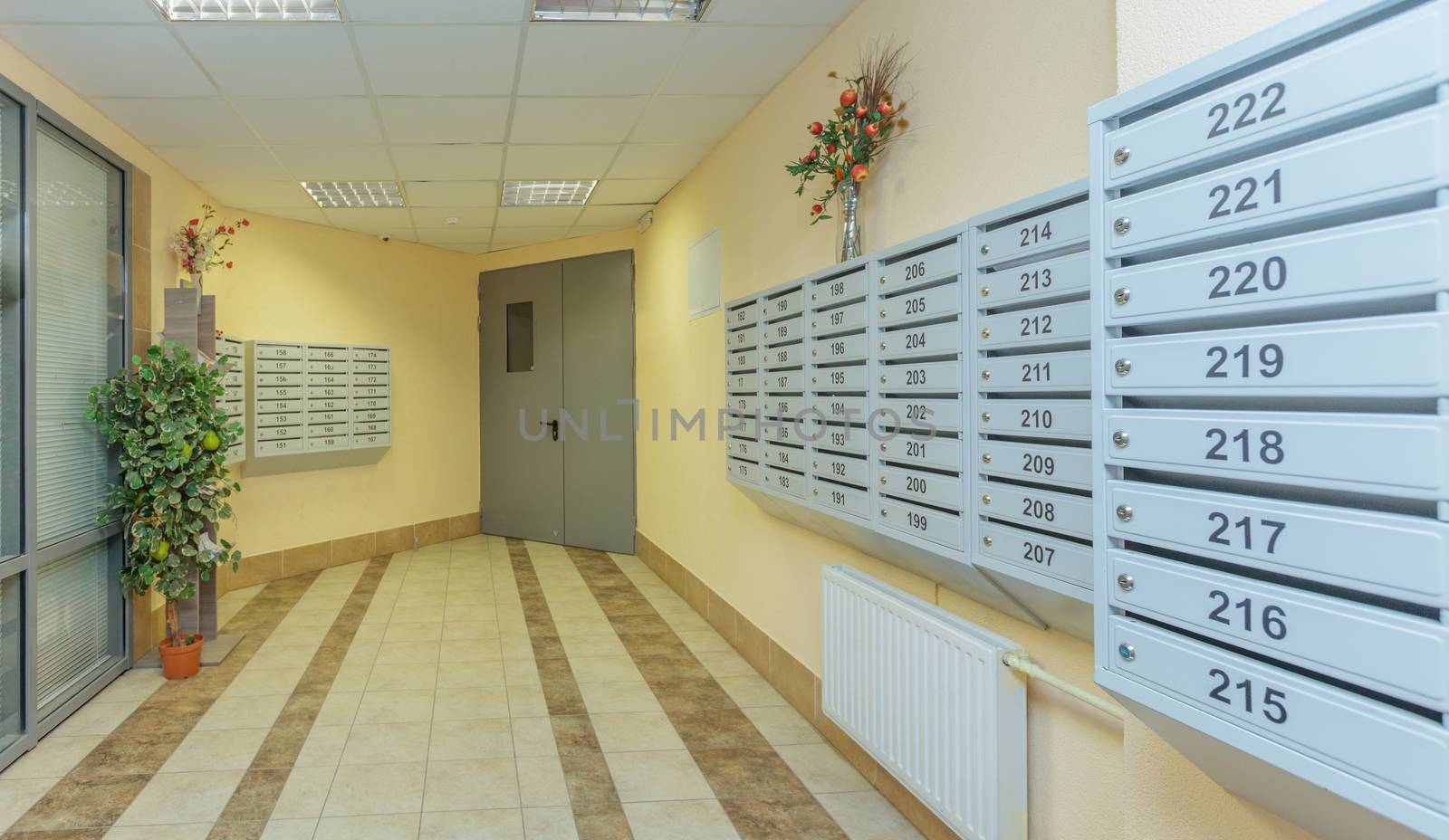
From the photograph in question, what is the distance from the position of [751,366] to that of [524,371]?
12.8 feet

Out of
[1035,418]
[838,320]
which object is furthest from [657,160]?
[1035,418]

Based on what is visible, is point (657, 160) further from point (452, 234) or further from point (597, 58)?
point (452, 234)

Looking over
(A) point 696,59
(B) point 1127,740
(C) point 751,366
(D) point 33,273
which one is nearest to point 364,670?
(D) point 33,273

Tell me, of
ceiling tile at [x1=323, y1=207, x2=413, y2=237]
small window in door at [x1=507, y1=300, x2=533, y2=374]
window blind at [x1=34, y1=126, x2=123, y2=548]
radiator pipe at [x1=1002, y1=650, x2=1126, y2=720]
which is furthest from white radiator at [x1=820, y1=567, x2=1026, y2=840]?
small window in door at [x1=507, y1=300, x2=533, y2=374]

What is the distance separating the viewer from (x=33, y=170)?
2.81m

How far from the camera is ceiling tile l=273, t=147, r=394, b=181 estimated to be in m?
3.91

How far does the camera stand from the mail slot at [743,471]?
3.02 meters

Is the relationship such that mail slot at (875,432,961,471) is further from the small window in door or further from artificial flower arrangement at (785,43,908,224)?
the small window in door

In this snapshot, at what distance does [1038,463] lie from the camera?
154 cm

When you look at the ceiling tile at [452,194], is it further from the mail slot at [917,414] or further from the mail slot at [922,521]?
the mail slot at [922,521]

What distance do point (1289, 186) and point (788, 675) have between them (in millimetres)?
2715

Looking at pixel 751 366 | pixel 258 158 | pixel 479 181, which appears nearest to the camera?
pixel 751 366

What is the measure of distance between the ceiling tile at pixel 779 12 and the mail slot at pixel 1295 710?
2.23m

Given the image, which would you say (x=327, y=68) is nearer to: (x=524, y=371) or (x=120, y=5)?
(x=120, y=5)
